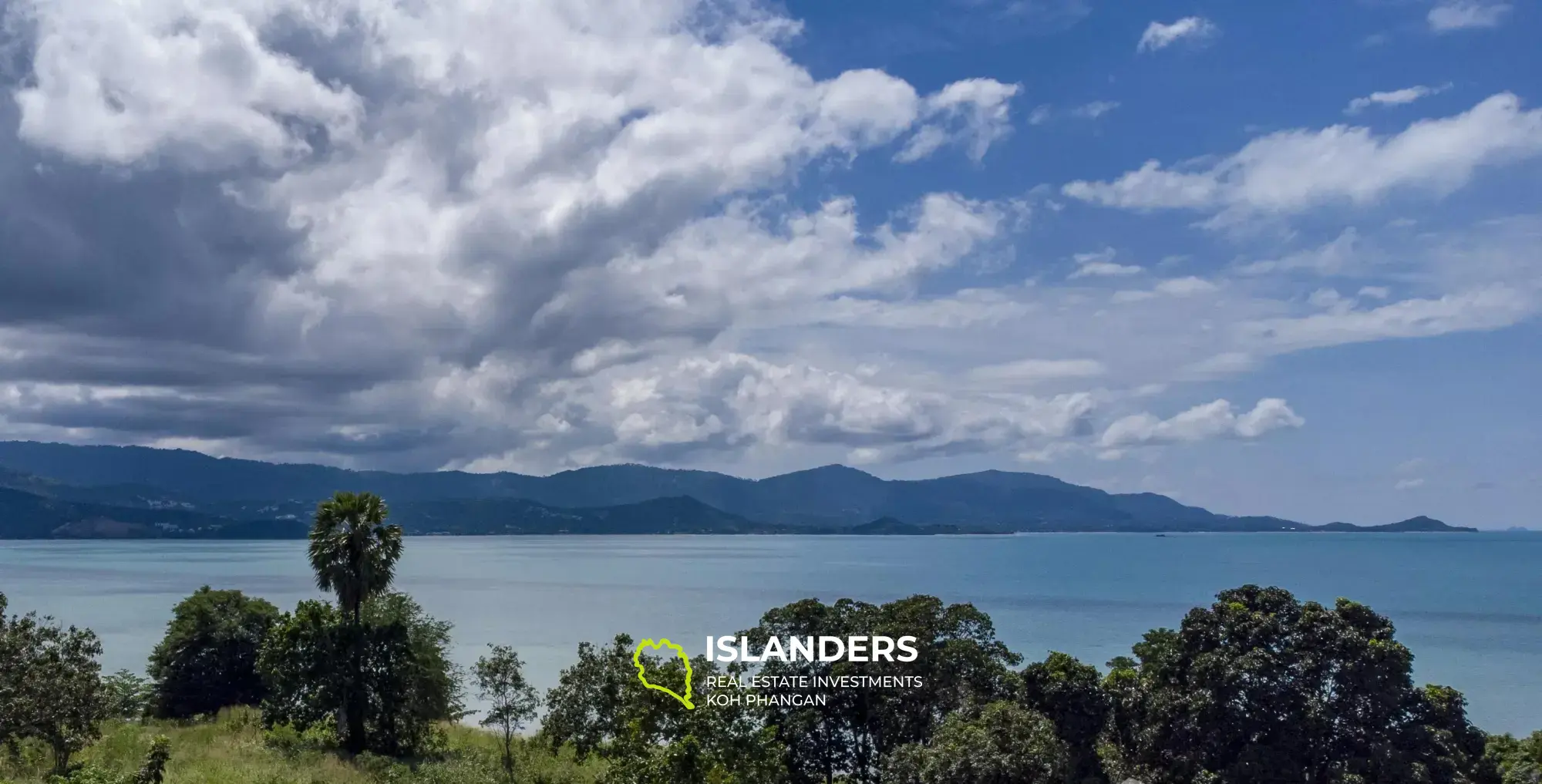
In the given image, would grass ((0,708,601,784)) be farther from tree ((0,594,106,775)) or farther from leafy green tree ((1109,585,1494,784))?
leafy green tree ((1109,585,1494,784))

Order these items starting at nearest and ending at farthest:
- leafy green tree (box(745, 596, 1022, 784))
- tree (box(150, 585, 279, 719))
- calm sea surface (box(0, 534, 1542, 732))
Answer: leafy green tree (box(745, 596, 1022, 784)) < tree (box(150, 585, 279, 719)) < calm sea surface (box(0, 534, 1542, 732))

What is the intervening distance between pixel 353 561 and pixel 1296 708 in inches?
994

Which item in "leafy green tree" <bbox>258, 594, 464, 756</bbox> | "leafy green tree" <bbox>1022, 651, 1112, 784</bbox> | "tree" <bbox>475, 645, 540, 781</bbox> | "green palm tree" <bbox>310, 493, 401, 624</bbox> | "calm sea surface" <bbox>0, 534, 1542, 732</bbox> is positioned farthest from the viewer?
"calm sea surface" <bbox>0, 534, 1542, 732</bbox>

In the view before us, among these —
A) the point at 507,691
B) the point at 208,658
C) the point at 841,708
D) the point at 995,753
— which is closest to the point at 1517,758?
the point at 995,753

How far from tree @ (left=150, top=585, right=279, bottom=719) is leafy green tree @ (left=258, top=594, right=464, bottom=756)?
39.8 feet

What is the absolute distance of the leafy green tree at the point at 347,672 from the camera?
3017 cm

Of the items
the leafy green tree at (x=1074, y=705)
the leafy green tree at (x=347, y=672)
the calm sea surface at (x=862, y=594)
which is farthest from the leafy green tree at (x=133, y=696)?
the leafy green tree at (x=1074, y=705)

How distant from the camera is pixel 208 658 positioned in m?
41.9

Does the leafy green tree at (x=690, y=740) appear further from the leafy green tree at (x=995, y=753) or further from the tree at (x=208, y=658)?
the tree at (x=208, y=658)

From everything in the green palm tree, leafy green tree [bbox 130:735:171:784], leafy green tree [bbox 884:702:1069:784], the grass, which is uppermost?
the green palm tree

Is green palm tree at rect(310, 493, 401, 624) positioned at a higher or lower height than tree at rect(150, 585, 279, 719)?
higher

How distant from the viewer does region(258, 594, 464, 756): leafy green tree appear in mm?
30172

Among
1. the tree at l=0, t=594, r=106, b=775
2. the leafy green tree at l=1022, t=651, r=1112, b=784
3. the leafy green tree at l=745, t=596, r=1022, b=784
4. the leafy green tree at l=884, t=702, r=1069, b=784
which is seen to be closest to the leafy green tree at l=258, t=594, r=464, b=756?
the tree at l=0, t=594, r=106, b=775

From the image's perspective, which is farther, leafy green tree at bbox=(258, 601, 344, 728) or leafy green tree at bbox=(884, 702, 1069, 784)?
leafy green tree at bbox=(258, 601, 344, 728)
